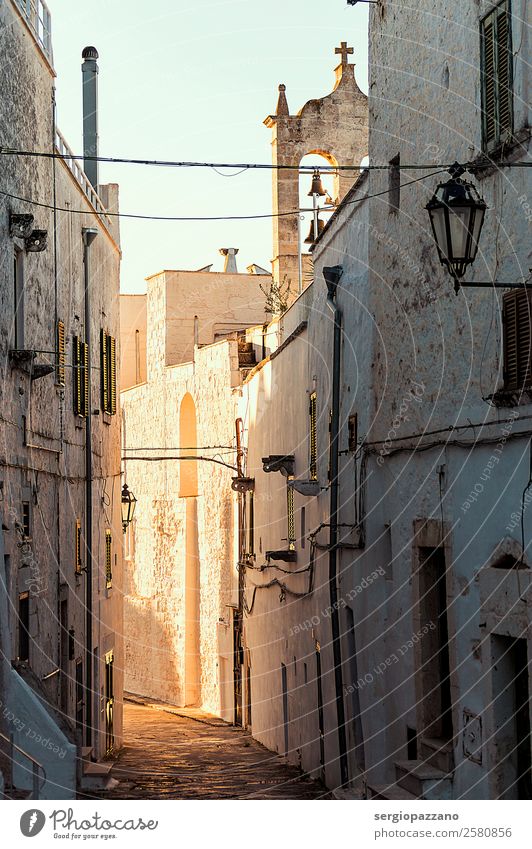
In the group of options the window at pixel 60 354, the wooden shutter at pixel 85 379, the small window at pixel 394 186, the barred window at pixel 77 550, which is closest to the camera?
the small window at pixel 394 186

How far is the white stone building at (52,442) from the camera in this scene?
13.9 metres

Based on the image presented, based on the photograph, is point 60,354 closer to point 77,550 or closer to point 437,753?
point 77,550

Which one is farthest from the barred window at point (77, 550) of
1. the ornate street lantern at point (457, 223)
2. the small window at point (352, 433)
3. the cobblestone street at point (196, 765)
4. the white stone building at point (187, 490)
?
the ornate street lantern at point (457, 223)

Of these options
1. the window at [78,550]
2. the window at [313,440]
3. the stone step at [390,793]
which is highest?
the window at [313,440]

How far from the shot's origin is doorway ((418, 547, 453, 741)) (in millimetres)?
12227

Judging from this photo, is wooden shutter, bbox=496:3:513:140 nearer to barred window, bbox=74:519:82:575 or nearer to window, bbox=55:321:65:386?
window, bbox=55:321:65:386

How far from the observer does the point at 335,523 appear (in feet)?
54.9

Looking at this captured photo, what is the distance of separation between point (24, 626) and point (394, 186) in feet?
21.9

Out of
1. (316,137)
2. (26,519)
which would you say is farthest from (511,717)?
(316,137)

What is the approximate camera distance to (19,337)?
15391 mm

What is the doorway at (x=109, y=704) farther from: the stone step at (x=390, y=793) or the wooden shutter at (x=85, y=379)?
the stone step at (x=390, y=793)

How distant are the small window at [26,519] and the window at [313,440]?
4870mm

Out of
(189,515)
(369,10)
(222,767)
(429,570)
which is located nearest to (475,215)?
(429,570)

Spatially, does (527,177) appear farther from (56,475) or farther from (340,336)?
(56,475)
